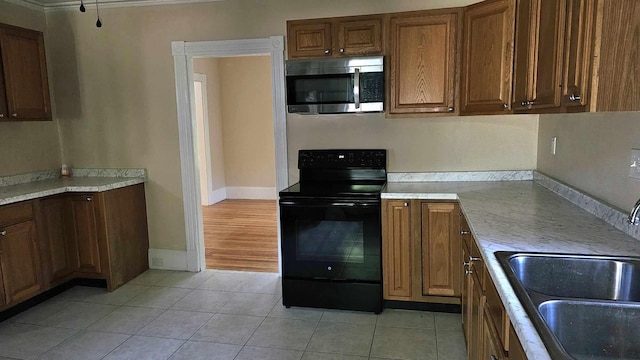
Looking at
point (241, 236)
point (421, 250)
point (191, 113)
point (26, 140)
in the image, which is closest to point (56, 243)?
point (26, 140)

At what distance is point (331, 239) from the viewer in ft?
9.89

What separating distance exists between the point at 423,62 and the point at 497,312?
1.97 metres

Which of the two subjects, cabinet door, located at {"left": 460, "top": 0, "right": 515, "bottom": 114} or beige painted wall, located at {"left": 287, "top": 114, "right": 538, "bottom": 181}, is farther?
beige painted wall, located at {"left": 287, "top": 114, "right": 538, "bottom": 181}

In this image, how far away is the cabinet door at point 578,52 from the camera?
4.52 feet

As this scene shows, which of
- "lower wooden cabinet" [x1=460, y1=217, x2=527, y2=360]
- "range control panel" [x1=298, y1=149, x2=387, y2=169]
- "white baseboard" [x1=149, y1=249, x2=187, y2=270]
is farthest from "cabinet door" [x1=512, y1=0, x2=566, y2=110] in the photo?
"white baseboard" [x1=149, y1=249, x2=187, y2=270]

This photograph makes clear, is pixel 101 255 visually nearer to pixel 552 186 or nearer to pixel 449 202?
→ pixel 449 202

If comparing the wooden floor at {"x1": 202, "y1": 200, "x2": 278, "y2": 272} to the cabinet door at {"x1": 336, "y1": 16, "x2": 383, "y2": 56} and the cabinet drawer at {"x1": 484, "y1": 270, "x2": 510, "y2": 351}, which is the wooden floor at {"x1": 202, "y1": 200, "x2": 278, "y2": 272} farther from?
the cabinet drawer at {"x1": 484, "y1": 270, "x2": 510, "y2": 351}

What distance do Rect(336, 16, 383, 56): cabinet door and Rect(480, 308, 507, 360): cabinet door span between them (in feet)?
6.58

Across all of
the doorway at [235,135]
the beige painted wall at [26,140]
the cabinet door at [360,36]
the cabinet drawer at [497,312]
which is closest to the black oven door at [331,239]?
the cabinet door at [360,36]

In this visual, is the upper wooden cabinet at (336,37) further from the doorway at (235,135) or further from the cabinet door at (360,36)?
the doorway at (235,135)

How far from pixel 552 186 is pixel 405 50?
1.34 metres

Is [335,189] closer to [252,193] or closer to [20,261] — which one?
[20,261]

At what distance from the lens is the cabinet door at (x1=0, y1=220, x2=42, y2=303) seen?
119 inches

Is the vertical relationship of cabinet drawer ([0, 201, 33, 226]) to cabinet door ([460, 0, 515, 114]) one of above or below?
below
